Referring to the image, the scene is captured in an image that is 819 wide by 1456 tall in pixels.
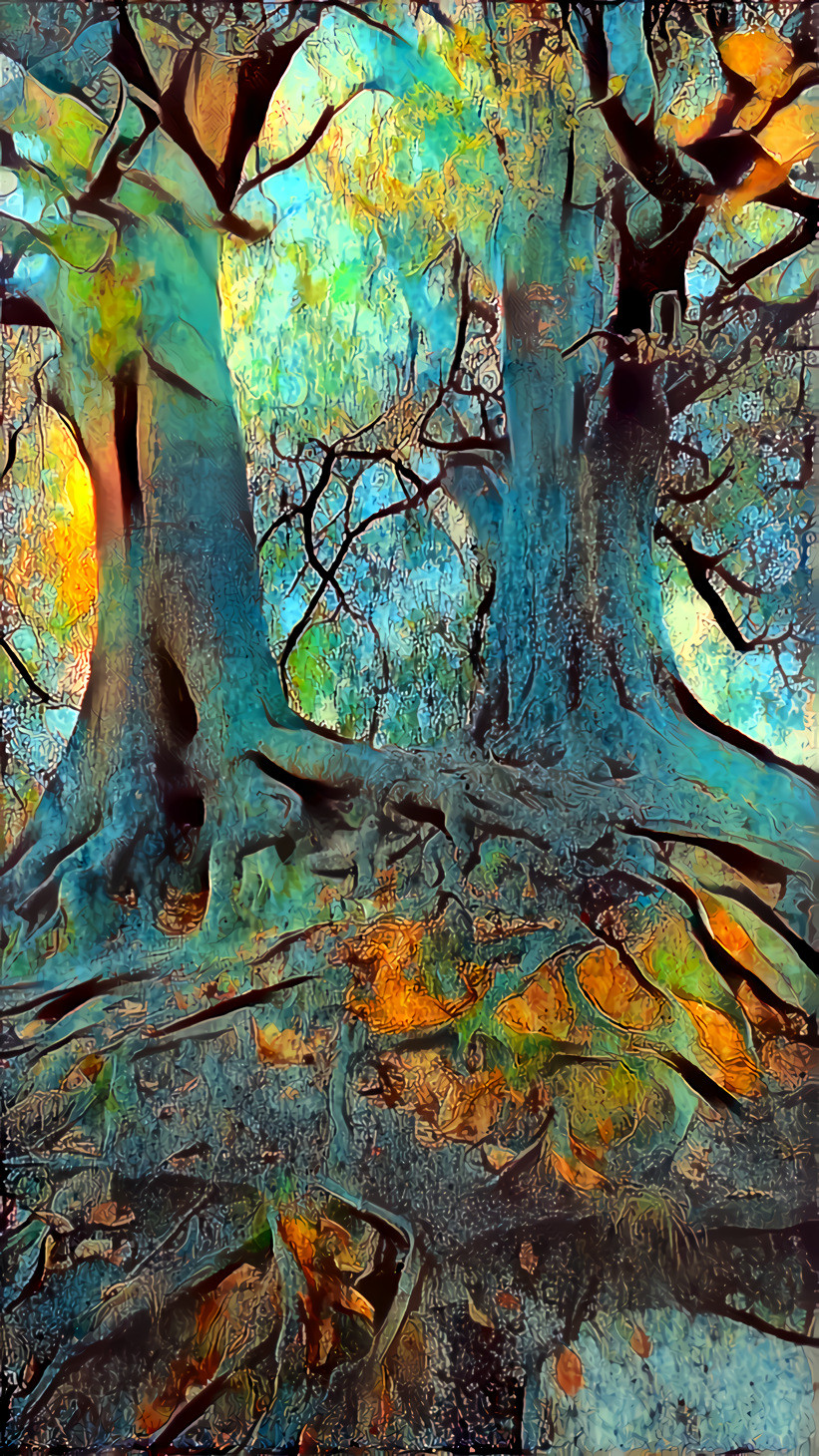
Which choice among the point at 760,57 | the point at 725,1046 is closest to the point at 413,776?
the point at 725,1046

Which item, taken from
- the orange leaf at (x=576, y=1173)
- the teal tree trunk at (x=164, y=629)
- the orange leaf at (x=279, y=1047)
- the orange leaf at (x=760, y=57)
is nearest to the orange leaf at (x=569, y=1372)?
the orange leaf at (x=576, y=1173)

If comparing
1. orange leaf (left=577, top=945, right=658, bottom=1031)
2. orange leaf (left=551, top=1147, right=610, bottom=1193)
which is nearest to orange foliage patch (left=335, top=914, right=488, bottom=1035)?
orange leaf (left=577, top=945, right=658, bottom=1031)

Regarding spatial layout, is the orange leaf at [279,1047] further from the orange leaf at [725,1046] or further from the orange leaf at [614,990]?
the orange leaf at [725,1046]

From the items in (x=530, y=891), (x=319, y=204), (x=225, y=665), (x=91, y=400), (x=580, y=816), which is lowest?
(x=530, y=891)

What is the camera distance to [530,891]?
138 centimetres

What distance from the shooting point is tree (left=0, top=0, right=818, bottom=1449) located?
1.36 m

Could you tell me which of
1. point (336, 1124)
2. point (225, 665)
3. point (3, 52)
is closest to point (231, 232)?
point (3, 52)

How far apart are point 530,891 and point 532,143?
3.66 ft

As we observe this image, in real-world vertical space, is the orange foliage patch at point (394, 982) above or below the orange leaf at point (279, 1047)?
above

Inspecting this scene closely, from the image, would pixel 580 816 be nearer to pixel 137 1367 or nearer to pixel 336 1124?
pixel 336 1124

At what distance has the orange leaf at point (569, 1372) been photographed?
135cm

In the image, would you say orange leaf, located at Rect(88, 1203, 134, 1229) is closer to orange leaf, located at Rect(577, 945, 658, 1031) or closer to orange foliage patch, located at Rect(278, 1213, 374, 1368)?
orange foliage patch, located at Rect(278, 1213, 374, 1368)

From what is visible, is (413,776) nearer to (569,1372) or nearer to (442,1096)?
(442,1096)

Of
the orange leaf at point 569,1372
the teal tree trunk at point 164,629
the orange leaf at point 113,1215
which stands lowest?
the orange leaf at point 569,1372
